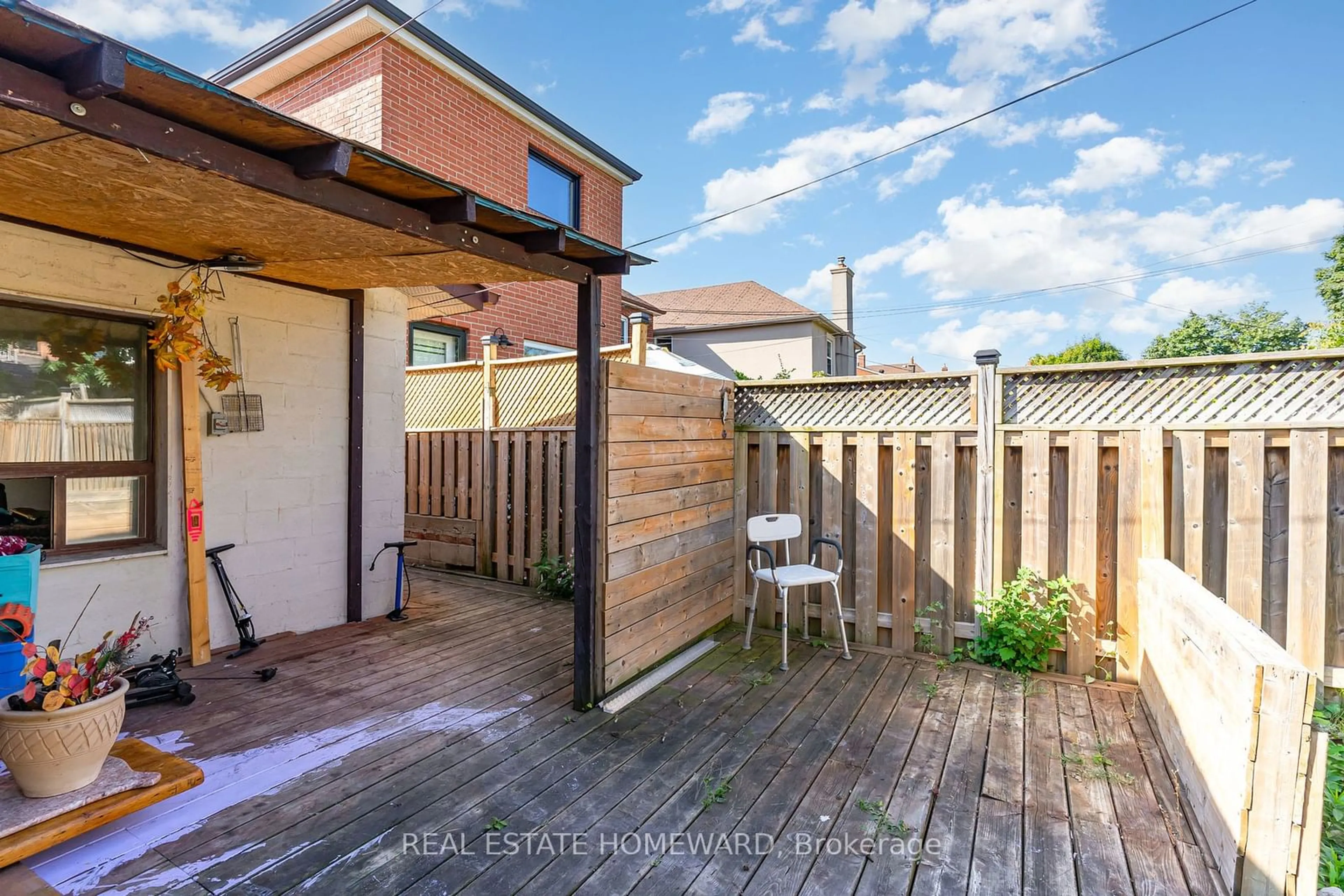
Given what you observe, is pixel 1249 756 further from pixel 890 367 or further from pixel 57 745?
pixel 890 367

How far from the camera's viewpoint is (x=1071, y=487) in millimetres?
3801

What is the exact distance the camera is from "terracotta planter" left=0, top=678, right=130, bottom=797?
1979 mm

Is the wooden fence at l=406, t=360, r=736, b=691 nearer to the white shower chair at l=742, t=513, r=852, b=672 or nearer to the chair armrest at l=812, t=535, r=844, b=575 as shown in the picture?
the white shower chair at l=742, t=513, r=852, b=672

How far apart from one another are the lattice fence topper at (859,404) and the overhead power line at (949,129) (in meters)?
2.39

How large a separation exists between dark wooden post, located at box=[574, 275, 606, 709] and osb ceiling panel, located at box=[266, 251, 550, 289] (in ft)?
1.93

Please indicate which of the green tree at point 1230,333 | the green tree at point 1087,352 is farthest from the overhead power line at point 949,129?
the green tree at point 1230,333

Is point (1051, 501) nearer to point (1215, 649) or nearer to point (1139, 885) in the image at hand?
point (1215, 649)

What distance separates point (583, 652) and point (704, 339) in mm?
17374

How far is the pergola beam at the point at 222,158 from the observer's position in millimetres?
1495

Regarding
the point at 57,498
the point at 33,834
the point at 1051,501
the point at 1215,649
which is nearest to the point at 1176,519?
the point at 1051,501

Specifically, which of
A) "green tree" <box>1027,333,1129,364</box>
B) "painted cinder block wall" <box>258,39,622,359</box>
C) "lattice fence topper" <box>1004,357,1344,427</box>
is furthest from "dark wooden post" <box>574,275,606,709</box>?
"green tree" <box>1027,333,1129,364</box>

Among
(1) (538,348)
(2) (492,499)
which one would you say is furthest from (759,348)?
(2) (492,499)

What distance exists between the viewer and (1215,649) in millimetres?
2158

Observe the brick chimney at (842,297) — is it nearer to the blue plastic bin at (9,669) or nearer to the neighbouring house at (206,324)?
the neighbouring house at (206,324)
